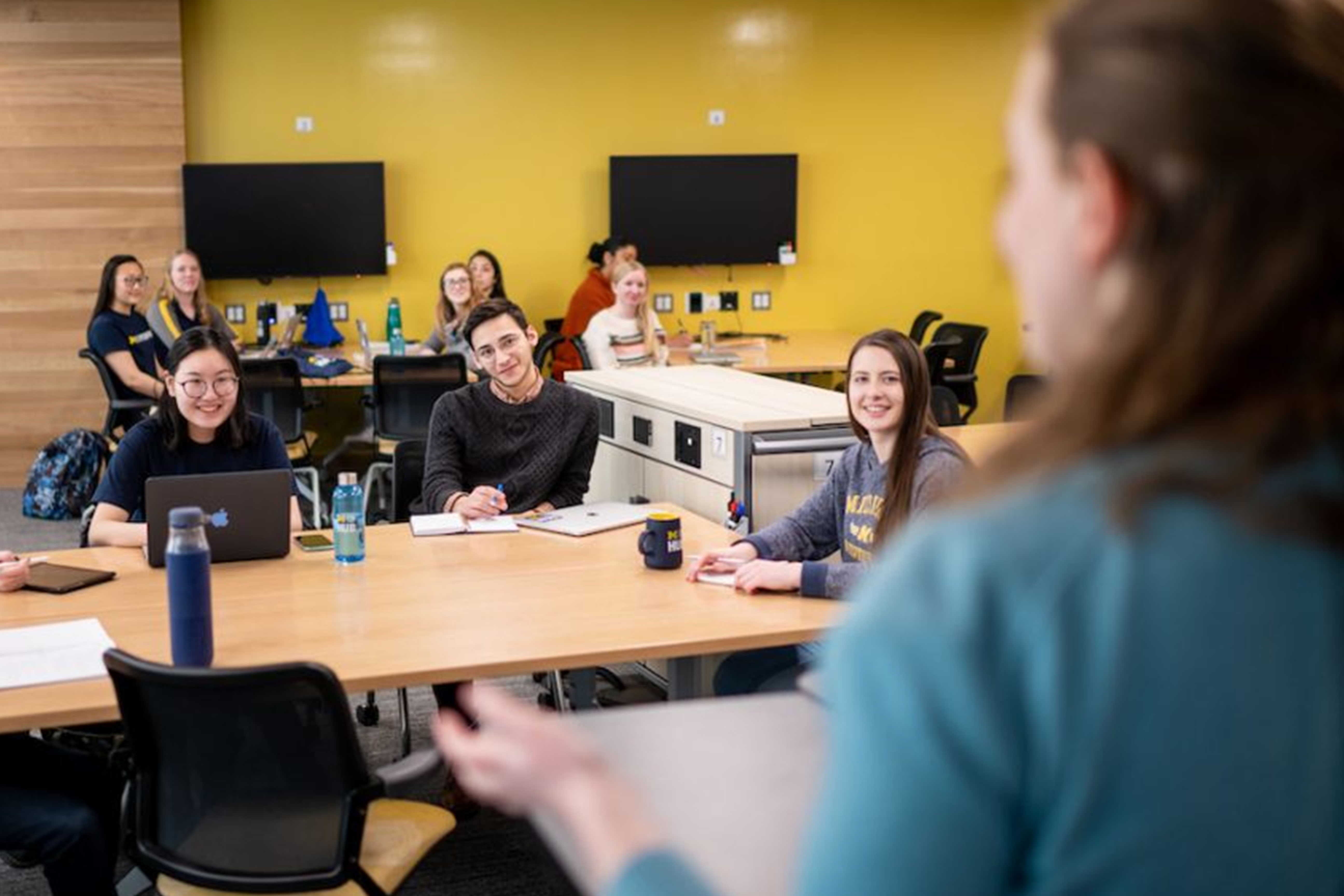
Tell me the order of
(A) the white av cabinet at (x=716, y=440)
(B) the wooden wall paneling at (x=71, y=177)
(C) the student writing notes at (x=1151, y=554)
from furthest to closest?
1. (B) the wooden wall paneling at (x=71, y=177)
2. (A) the white av cabinet at (x=716, y=440)
3. (C) the student writing notes at (x=1151, y=554)

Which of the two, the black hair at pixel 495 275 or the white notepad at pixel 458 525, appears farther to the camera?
the black hair at pixel 495 275

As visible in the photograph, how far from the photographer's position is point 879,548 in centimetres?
321

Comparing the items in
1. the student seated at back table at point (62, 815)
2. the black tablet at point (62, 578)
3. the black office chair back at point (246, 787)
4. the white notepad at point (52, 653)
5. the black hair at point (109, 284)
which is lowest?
the student seated at back table at point (62, 815)

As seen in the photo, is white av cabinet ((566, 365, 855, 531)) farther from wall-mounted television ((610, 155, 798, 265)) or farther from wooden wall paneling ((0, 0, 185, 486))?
wooden wall paneling ((0, 0, 185, 486))

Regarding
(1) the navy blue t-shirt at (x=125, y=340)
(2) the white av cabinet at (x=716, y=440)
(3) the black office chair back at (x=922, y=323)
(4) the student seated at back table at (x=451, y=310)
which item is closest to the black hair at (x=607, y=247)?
(4) the student seated at back table at (x=451, y=310)

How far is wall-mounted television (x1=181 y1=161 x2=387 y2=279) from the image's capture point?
8086mm

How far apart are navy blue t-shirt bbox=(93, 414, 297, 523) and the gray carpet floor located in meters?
0.91

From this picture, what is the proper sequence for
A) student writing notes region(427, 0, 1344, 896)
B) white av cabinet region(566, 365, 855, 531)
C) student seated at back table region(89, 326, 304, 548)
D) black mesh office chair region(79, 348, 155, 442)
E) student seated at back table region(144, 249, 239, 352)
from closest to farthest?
student writing notes region(427, 0, 1344, 896)
student seated at back table region(89, 326, 304, 548)
white av cabinet region(566, 365, 855, 531)
black mesh office chair region(79, 348, 155, 442)
student seated at back table region(144, 249, 239, 352)

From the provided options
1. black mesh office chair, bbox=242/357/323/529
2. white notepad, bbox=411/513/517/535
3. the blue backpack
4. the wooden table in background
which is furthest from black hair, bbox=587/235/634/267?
white notepad, bbox=411/513/517/535

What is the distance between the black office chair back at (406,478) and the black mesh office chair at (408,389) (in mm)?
2041

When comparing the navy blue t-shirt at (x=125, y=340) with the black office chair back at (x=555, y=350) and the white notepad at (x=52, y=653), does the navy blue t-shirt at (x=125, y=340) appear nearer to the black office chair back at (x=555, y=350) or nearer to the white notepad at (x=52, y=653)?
the black office chair back at (x=555, y=350)

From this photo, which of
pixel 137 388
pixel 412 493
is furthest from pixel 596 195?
pixel 412 493

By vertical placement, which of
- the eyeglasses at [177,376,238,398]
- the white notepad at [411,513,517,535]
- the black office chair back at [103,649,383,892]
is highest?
the eyeglasses at [177,376,238,398]

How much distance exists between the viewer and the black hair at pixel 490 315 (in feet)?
14.2
